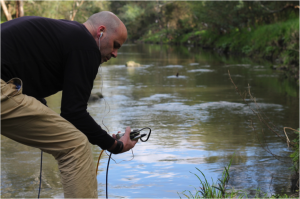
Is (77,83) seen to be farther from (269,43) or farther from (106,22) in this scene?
(269,43)

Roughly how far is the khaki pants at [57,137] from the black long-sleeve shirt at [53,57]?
116 millimetres

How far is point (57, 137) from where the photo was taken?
2.78 metres

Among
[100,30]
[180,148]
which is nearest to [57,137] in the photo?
[100,30]

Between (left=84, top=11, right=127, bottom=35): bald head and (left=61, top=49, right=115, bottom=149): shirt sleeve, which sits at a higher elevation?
(left=84, top=11, right=127, bottom=35): bald head

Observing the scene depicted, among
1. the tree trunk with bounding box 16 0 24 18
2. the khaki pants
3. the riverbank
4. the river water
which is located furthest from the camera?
the tree trunk with bounding box 16 0 24 18

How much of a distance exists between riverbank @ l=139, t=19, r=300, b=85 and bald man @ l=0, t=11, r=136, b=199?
32.3 feet

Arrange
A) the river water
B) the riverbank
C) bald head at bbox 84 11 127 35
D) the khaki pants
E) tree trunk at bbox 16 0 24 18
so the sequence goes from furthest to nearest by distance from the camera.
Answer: tree trunk at bbox 16 0 24 18
the riverbank
the river water
bald head at bbox 84 11 127 35
the khaki pants

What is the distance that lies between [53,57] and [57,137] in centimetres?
53

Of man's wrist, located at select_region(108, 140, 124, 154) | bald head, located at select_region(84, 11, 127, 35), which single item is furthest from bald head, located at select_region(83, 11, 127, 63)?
man's wrist, located at select_region(108, 140, 124, 154)

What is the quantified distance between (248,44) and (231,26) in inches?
194

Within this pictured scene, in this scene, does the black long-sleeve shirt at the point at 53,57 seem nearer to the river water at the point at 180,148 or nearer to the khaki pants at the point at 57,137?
the khaki pants at the point at 57,137

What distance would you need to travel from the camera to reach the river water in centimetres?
473

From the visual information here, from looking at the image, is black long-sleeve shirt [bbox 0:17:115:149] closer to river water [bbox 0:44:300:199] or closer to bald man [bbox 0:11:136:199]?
bald man [bbox 0:11:136:199]

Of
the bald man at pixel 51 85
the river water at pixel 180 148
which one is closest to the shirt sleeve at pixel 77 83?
the bald man at pixel 51 85
